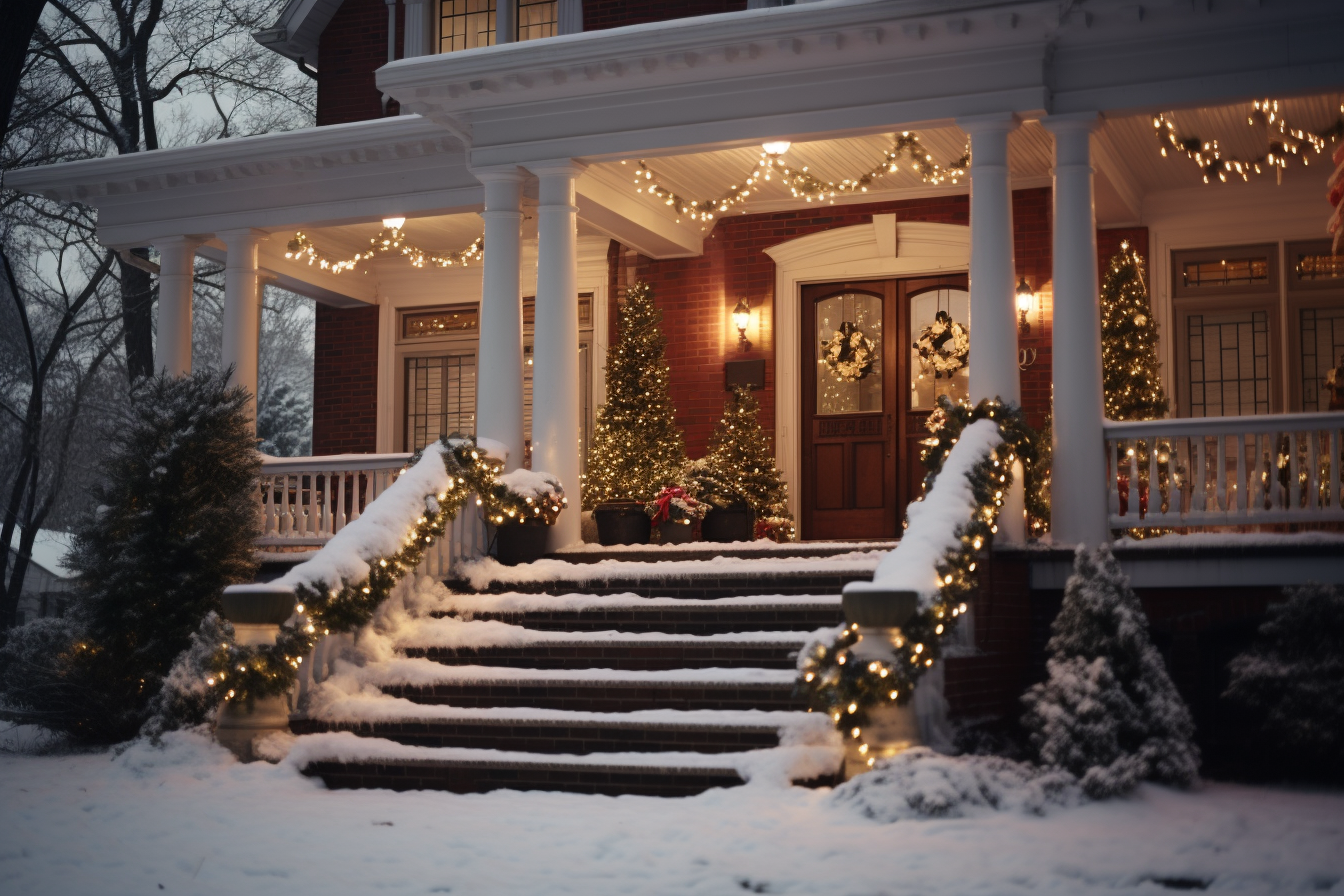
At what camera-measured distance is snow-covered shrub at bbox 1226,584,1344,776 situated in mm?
7750

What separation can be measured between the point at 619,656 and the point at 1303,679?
4.04 m

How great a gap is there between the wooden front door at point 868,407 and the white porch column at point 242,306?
5.22 m

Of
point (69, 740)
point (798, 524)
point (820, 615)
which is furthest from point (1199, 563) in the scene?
point (69, 740)

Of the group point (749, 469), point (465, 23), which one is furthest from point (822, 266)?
point (465, 23)

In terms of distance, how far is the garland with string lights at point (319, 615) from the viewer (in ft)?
27.3

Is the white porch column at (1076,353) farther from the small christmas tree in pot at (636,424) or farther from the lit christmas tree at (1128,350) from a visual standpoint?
the small christmas tree in pot at (636,424)

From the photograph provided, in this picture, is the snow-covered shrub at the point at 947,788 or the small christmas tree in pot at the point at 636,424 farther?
the small christmas tree in pot at the point at 636,424

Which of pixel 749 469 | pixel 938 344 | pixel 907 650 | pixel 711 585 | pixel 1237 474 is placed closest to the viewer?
pixel 907 650

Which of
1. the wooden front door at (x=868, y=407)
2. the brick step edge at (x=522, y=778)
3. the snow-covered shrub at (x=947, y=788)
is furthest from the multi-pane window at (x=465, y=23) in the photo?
the snow-covered shrub at (x=947, y=788)

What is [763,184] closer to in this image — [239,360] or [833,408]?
[833,408]

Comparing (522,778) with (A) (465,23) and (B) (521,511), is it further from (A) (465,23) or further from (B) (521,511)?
(A) (465,23)

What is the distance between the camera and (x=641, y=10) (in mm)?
14273

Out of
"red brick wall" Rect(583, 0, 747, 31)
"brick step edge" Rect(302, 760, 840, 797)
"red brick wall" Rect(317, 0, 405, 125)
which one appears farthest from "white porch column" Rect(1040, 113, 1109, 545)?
"red brick wall" Rect(317, 0, 405, 125)

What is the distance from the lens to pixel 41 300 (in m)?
23.2
